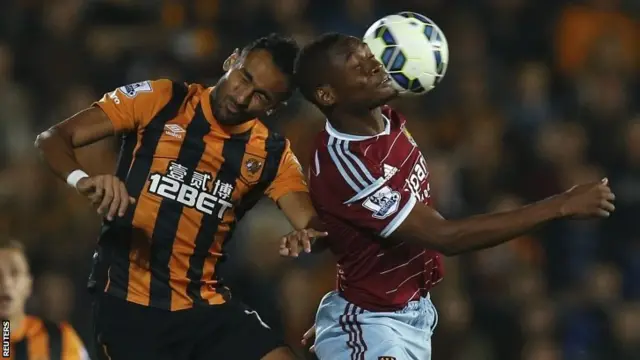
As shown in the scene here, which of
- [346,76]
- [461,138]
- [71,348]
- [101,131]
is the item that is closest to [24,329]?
[71,348]

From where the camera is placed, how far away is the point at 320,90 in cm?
509

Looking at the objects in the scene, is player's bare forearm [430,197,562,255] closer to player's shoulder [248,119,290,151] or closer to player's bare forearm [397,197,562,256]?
player's bare forearm [397,197,562,256]

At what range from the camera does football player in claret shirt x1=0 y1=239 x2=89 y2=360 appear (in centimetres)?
585

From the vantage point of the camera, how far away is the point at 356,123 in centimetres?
507

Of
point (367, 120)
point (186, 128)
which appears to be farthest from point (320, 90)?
point (186, 128)

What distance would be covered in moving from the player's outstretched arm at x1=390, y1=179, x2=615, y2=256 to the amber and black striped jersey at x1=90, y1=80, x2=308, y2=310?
73cm

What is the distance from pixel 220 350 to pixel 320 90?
3.89ft

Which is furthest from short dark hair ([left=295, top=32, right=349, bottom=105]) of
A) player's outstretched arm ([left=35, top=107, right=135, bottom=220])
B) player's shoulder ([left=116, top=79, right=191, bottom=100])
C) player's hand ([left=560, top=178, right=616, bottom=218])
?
player's hand ([left=560, top=178, right=616, bottom=218])

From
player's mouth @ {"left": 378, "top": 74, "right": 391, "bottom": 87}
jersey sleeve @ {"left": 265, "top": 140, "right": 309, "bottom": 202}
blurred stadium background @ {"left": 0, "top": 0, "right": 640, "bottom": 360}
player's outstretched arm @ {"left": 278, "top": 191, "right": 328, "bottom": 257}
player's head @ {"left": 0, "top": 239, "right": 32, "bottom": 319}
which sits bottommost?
blurred stadium background @ {"left": 0, "top": 0, "right": 640, "bottom": 360}

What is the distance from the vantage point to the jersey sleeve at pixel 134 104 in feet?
17.0

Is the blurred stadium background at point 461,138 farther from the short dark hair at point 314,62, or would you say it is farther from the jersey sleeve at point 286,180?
the short dark hair at point 314,62

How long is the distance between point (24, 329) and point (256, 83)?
178cm

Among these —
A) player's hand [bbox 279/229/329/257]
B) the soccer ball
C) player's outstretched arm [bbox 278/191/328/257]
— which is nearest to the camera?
player's hand [bbox 279/229/329/257]

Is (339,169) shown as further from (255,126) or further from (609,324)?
(609,324)
